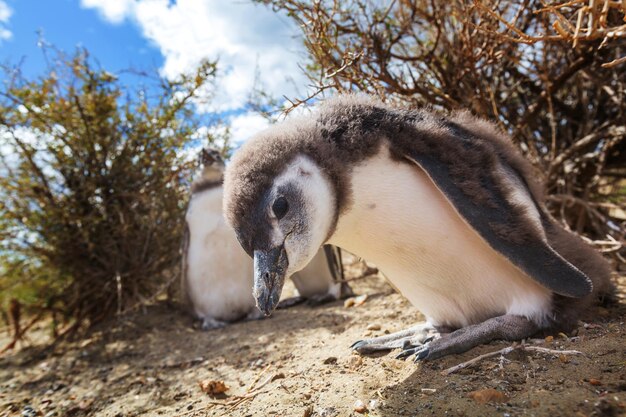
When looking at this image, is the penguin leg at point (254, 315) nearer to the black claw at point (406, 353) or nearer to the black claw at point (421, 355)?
the black claw at point (406, 353)

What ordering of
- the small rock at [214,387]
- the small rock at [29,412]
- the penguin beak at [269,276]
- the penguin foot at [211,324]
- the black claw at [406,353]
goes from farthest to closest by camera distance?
the penguin foot at [211,324] → the small rock at [29,412] → the small rock at [214,387] → the black claw at [406,353] → the penguin beak at [269,276]

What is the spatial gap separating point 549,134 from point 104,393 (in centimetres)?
307

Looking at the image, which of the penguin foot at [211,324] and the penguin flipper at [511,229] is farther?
the penguin foot at [211,324]

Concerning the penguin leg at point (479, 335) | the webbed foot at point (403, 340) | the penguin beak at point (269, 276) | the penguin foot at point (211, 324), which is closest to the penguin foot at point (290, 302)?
the penguin foot at point (211, 324)

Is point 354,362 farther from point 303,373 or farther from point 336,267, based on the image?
point 336,267

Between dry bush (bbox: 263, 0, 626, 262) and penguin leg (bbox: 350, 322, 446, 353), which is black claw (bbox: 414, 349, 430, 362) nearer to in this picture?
penguin leg (bbox: 350, 322, 446, 353)

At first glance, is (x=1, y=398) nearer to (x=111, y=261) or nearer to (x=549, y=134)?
(x=111, y=261)

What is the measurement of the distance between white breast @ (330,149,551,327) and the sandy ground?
166mm

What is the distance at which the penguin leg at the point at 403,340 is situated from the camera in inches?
66.0

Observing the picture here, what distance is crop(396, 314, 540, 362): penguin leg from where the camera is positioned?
148cm

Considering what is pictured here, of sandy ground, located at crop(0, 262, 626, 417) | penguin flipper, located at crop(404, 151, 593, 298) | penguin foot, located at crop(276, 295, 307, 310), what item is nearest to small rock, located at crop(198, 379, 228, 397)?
sandy ground, located at crop(0, 262, 626, 417)

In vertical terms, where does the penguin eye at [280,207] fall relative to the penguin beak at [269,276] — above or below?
above

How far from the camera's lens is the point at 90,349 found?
10.5ft

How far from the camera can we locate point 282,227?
1.37 metres
